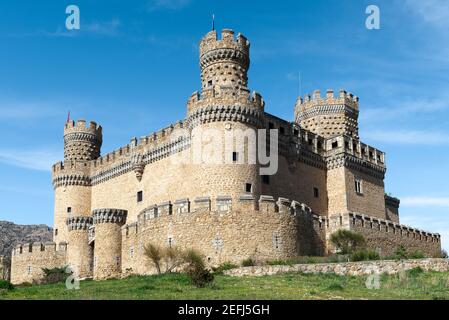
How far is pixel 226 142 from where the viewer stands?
35156mm

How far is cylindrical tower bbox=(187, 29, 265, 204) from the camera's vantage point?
34719 mm

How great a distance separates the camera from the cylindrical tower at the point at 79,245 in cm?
4228

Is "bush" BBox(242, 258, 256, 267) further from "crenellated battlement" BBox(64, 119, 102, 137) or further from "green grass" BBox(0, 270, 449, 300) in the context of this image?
"crenellated battlement" BBox(64, 119, 102, 137)

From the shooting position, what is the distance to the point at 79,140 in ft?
165

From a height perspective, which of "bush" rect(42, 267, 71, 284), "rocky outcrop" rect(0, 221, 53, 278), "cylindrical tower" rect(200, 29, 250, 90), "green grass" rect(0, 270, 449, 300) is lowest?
"green grass" rect(0, 270, 449, 300)

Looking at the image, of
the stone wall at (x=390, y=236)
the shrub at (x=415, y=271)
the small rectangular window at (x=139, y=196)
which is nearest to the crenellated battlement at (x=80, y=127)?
the small rectangular window at (x=139, y=196)

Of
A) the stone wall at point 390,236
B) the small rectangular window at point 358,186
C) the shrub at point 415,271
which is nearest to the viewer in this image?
the shrub at point 415,271

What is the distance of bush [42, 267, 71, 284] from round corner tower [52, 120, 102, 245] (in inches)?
233

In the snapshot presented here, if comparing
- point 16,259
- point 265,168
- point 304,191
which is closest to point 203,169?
point 265,168

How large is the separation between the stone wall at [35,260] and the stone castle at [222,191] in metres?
0.08

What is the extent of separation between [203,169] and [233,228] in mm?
4807

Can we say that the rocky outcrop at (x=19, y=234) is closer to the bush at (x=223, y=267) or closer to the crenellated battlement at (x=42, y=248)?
the crenellated battlement at (x=42, y=248)

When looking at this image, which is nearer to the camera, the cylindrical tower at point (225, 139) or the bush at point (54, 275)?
the cylindrical tower at point (225, 139)

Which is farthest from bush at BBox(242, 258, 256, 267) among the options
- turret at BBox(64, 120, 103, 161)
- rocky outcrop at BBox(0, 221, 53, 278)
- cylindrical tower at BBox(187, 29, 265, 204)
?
A: rocky outcrop at BBox(0, 221, 53, 278)
